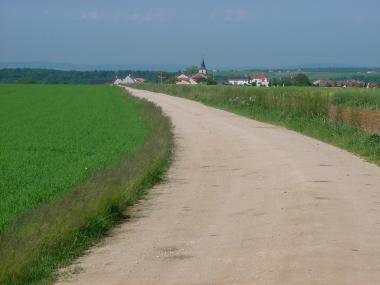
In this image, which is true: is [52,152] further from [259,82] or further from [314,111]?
[259,82]

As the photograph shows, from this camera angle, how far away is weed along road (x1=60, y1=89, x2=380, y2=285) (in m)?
7.89

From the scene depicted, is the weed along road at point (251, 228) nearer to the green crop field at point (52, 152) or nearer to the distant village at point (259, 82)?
the green crop field at point (52, 152)

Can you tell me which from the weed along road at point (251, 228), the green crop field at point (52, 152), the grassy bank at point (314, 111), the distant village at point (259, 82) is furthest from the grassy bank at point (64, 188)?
the distant village at point (259, 82)

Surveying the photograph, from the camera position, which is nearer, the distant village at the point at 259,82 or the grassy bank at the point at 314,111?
the grassy bank at the point at 314,111

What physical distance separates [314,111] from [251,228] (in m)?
21.6

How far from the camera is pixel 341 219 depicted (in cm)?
1070

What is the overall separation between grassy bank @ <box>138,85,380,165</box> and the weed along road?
3454 millimetres

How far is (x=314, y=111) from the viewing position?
31344 millimetres

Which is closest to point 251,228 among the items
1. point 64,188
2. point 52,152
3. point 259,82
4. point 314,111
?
point 64,188

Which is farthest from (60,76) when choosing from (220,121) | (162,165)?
(162,165)

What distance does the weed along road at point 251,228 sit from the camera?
25.9ft

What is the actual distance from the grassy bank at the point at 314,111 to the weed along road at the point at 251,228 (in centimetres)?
345

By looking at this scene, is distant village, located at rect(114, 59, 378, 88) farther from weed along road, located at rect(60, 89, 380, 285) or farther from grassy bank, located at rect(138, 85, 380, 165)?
weed along road, located at rect(60, 89, 380, 285)

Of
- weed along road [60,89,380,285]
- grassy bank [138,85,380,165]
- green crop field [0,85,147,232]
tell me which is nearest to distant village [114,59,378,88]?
grassy bank [138,85,380,165]
